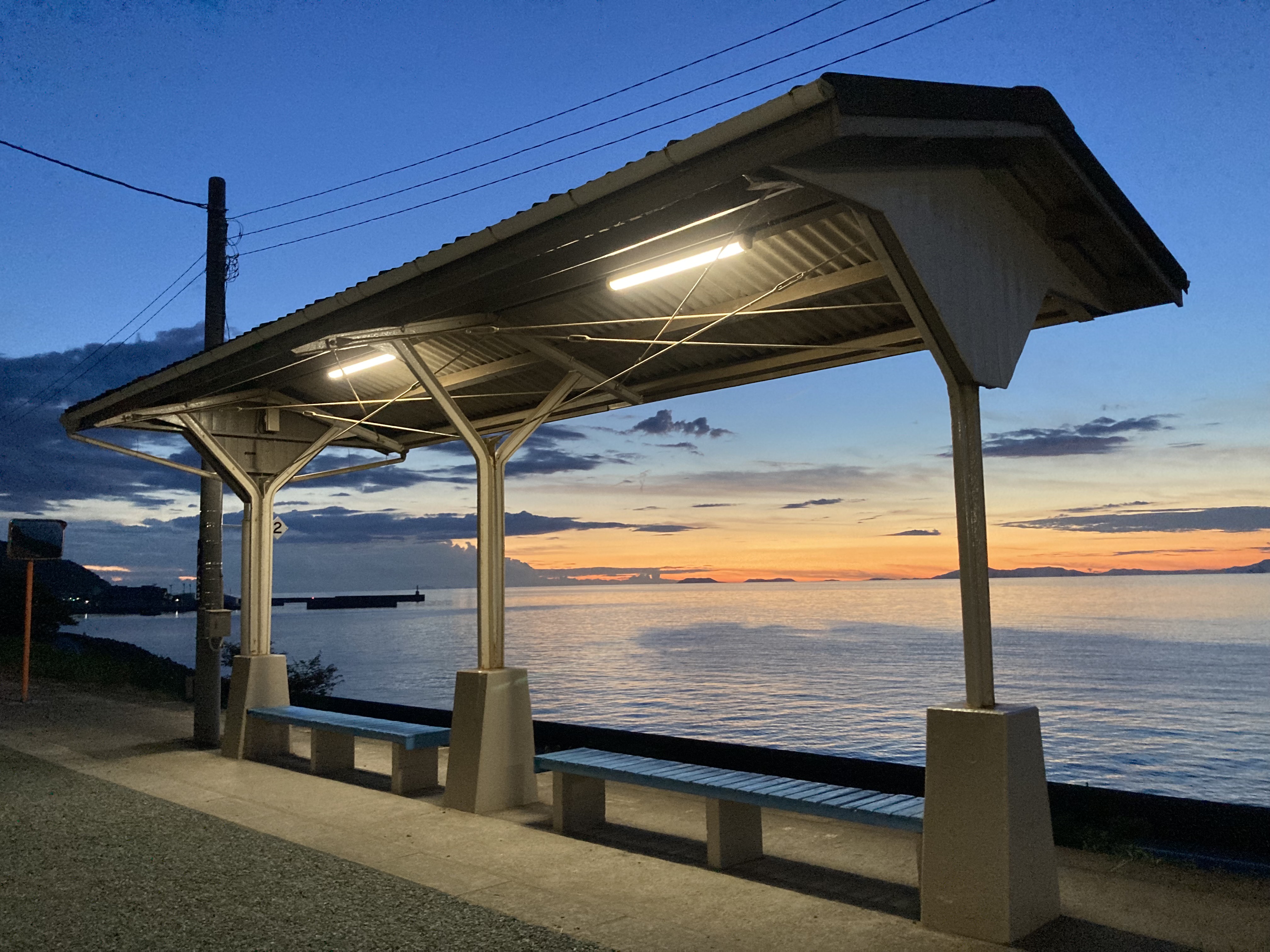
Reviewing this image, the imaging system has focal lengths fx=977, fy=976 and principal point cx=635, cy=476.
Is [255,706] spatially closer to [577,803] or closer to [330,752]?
[330,752]

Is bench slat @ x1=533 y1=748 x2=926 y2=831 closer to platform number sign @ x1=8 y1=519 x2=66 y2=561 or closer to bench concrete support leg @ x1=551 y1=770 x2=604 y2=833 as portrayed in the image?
bench concrete support leg @ x1=551 y1=770 x2=604 y2=833

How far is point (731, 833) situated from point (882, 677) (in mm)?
34250

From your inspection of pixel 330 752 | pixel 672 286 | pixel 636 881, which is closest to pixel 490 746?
pixel 636 881

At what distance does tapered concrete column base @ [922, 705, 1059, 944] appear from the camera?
12.6ft

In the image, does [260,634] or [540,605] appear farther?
[540,605]

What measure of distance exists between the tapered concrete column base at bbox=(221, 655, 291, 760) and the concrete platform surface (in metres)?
1.16

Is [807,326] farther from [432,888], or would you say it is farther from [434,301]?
[432,888]

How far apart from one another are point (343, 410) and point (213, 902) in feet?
18.1

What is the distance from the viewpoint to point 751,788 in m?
4.75

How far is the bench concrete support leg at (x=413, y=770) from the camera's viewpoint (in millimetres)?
6887

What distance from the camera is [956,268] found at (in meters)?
4.20

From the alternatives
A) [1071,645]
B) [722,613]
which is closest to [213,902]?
[1071,645]

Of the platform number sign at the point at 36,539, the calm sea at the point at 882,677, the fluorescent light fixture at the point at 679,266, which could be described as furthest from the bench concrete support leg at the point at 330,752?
the calm sea at the point at 882,677

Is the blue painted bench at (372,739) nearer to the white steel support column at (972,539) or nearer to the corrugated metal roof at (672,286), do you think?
the corrugated metal roof at (672,286)
